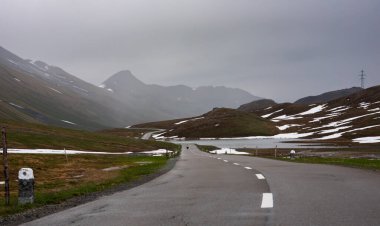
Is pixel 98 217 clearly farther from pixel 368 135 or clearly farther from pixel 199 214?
pixel 368 135

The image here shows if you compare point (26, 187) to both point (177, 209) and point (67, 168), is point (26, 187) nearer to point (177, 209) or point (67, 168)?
point (177, 209)

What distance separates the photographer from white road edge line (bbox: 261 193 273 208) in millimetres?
12117

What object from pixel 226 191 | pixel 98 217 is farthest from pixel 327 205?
pixel 98 217

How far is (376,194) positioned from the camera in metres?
14.2

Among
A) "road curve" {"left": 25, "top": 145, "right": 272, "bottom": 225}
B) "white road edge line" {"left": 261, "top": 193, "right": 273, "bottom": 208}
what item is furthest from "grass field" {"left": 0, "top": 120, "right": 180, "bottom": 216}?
"white road edge line" {"left": 261, "top": 193, "right": 273, "bottom": 208}

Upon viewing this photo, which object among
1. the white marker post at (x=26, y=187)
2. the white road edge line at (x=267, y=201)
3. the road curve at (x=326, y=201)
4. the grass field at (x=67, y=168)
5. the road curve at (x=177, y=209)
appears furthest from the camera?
the grass field at (x=67, y=168)

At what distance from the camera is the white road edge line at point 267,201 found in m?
12.1

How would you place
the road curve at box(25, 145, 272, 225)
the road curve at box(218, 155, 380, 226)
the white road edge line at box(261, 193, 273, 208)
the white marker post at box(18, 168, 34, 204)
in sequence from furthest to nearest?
1. the white marker post at box(18, 168, 34, 204)
2. the white road edge line at box(261, 193, 273, 208)
3. the road curve at box(25, 145, 272, 225)
4. the road curve at box(218, 155, 380, 226)

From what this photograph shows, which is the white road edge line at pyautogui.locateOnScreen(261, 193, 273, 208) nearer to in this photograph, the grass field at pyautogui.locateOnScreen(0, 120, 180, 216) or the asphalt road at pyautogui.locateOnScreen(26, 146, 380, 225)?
the asphalt road at pyautogui.locateOnScreen(26, 146, 380, 225)

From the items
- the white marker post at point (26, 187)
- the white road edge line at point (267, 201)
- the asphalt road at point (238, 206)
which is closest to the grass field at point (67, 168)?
the white marker post at point (26, 187)

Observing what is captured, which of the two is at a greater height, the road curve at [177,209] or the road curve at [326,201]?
the road curve at [326,201]

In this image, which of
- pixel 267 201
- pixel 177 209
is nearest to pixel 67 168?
pixel 177 209

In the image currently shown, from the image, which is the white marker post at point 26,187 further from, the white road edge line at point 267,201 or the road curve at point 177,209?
the white road edge line at point 267,201

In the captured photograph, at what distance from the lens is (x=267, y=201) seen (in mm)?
12875
